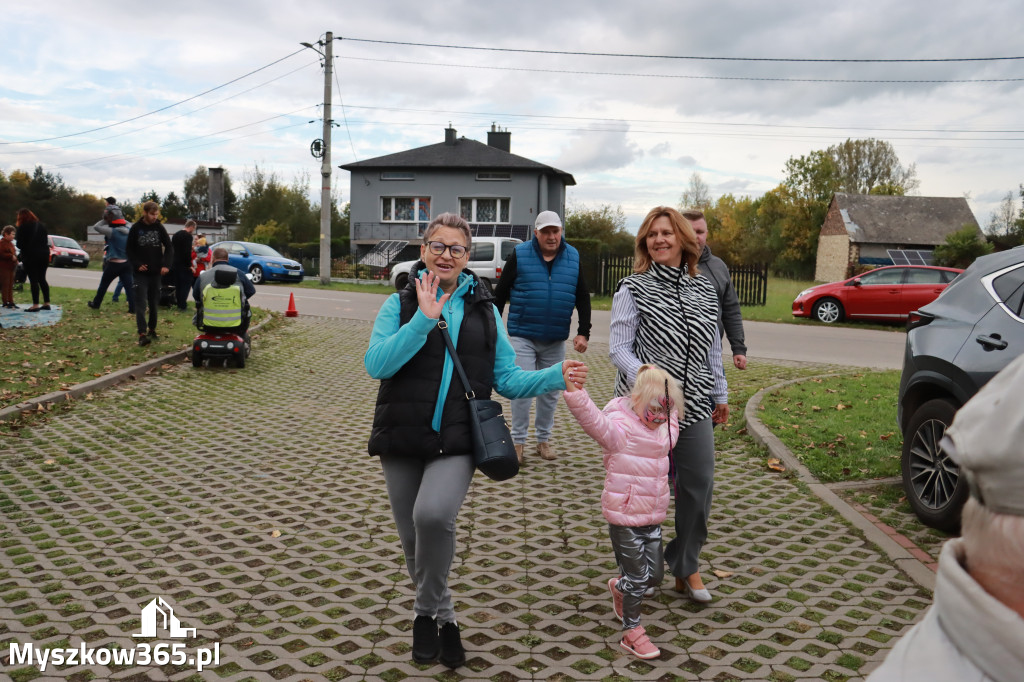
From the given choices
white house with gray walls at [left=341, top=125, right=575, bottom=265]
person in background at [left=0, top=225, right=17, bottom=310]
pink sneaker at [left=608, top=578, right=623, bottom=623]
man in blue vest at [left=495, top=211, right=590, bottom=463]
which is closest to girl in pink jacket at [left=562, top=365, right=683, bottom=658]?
pink sneaker at [left=608, top=578, right=623, bottom=623]

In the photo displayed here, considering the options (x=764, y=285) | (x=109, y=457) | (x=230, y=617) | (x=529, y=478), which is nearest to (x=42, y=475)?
(x=109, y=457)

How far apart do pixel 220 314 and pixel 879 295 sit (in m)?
16.1

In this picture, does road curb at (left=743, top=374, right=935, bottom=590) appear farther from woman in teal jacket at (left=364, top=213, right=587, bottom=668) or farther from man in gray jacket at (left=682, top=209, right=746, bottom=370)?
woman in teal jacket at (left=364, top=213, right=587, bottom=668)

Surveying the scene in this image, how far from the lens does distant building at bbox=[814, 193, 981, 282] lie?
58031 mm

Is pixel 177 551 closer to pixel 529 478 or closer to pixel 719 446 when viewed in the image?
pixel 529 478

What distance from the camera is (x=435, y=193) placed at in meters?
45.8

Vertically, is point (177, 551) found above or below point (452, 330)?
below

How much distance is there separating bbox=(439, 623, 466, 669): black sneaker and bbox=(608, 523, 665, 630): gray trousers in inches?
32.1

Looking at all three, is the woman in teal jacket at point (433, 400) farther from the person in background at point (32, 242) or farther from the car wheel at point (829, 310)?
the car wheel at point (829, 310)

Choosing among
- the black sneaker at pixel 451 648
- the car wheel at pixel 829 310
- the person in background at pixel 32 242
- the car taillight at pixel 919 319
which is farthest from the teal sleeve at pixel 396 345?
the car wheel at pixel 829 310

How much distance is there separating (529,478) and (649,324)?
3143mm

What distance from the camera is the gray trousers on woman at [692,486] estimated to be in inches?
183

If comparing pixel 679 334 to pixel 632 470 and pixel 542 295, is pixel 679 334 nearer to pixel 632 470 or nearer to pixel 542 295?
Result: pixel 632 470

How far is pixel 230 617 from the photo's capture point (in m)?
4.52
